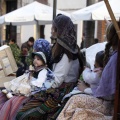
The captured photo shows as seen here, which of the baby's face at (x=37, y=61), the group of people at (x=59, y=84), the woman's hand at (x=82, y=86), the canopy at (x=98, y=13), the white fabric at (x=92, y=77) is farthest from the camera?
the canopy at (x=98, y=13)

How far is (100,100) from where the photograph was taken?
3.23 meters

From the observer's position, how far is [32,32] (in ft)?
66.3

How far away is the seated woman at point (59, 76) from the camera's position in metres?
3.67

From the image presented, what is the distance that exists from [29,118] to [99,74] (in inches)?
34.9

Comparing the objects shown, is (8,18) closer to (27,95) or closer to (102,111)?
(27,95)

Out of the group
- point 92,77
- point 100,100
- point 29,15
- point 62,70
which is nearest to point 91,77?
point 92,77

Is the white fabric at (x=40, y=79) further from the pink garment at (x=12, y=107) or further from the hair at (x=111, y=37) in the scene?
the hair at (x=111, y=37)

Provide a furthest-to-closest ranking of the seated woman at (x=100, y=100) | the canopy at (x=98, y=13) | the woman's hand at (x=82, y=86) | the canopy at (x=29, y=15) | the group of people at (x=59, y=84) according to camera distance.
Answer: the canopy at (x=29, y=15) → the canopy at (x=98, y=13) → the woman's hand at (x=82, y=86) → the group of people at (x=59, y=84) → the seated woman at (x=100, y=100)

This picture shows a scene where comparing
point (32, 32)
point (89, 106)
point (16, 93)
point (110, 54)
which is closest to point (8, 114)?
point (16, 93)

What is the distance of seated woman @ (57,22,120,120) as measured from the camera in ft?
9.96

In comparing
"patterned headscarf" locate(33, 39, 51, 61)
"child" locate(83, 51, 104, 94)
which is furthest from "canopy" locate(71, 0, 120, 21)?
"child" locate(83, 51, 104, 94)

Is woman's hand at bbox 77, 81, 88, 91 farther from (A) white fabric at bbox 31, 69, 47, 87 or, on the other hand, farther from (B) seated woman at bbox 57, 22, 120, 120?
(A) white fabric at bbox 31, 69, 47, 87

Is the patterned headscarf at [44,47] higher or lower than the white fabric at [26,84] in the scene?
higher

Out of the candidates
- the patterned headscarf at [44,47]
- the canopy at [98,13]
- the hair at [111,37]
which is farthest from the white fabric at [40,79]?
the canopy at [98,13]
